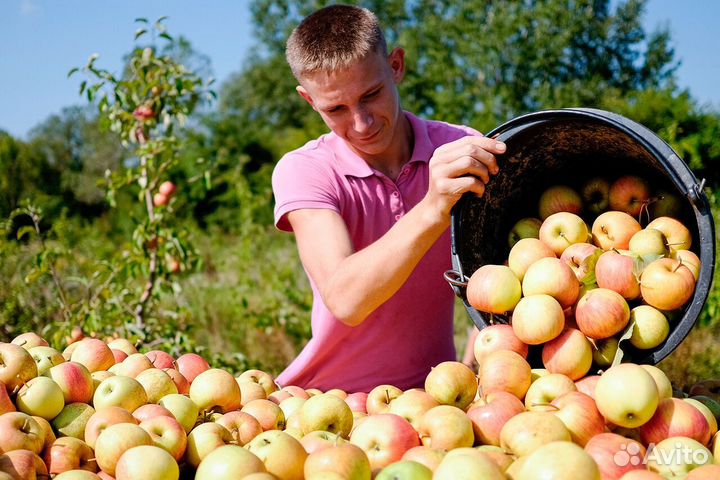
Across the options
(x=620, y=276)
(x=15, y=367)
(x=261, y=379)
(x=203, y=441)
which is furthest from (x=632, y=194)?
(x=15, y=367)

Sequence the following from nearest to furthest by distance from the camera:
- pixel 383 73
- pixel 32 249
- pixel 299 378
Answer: pixel 383 73 → pixel 299 378 → pixel 32 249

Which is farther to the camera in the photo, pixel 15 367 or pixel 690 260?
pixel 690 260

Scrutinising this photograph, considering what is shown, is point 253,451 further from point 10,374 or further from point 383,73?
point 383,73

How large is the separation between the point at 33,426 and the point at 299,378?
51.9 inches

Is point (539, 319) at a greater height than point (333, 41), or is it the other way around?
point (333, 41)

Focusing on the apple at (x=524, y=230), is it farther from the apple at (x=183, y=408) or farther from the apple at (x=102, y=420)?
the apple at (x=102, y=420)

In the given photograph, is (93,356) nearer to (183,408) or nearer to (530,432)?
(183,408)

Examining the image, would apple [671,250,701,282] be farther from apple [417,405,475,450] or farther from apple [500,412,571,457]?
apple [417,405,475,450]

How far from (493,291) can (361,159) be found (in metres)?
0.91

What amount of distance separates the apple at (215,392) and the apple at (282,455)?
37 centimetres

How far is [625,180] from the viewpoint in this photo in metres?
2.02

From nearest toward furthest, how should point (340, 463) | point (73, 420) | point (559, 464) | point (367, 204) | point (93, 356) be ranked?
point (559, 464) < point (340, 463) < point (73, 420) < point (93, 356) < point (367, 204)


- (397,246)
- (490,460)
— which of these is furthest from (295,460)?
(397,246)

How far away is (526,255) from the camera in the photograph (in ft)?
6.30
